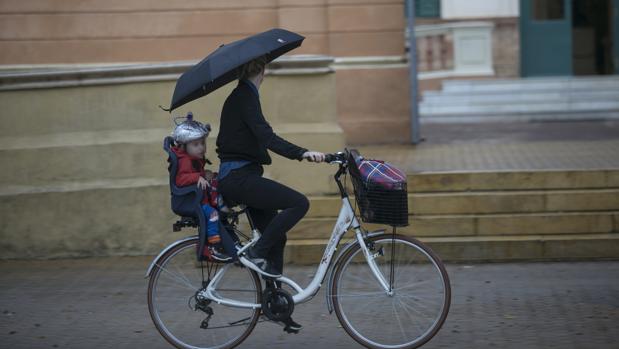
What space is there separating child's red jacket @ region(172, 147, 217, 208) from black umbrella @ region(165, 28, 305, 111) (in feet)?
1.19

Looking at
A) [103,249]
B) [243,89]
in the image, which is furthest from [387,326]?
[103,249]

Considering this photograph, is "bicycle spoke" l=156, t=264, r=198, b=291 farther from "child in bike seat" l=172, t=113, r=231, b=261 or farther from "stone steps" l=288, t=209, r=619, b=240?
"stone steps" l=288, t=209, r=619, b=240

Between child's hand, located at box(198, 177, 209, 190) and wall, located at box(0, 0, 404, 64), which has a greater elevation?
wall, located at box(0, 0, 404, 64)

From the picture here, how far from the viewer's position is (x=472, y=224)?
876 centimetres

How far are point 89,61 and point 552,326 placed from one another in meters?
8.65

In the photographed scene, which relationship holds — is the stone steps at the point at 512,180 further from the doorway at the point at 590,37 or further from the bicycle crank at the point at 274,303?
the doorway at the point at 590,37

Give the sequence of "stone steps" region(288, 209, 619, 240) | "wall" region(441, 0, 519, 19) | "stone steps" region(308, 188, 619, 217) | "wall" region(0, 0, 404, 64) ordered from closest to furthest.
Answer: "stone steps" region(288, 209, 619, 240) → "stone steps" region(308, 188, 619, 217) → "wall" region(0, 0, 404, 64) → "wall" region(441, 0, 519, 19)

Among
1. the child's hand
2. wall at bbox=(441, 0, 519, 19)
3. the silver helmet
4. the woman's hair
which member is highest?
wall at bbox=(441, 0, 519, 19)

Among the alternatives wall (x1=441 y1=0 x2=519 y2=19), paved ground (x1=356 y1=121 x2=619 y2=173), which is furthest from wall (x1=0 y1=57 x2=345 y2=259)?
wall (x1=441 y1=0 x2=519 y2=19)

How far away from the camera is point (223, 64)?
18.7 feet

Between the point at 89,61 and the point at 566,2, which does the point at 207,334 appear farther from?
the point at 566,2

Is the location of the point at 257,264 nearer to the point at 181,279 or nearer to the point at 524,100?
the point at 181,279

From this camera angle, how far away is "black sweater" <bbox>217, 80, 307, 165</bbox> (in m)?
5.83

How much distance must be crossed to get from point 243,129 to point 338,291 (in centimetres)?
116
